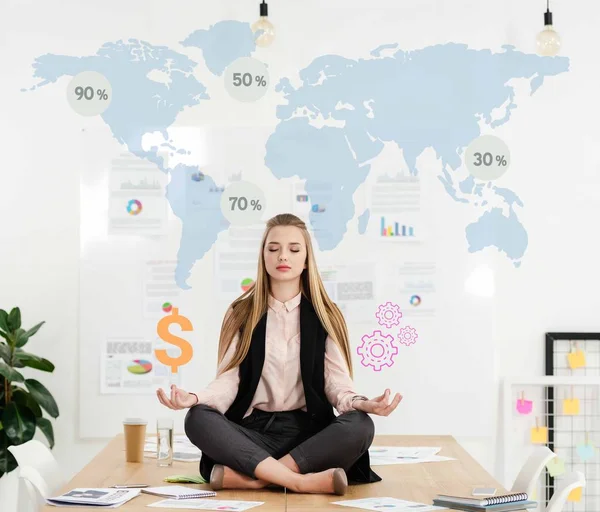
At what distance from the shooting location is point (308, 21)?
12.6 ft

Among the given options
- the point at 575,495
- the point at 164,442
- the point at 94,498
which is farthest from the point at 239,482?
the point at 575,495

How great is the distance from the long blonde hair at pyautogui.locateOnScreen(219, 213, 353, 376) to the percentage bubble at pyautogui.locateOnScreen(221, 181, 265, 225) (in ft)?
2.74

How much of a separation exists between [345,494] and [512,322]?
1.59m

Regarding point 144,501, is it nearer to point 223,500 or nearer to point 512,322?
point 223,500

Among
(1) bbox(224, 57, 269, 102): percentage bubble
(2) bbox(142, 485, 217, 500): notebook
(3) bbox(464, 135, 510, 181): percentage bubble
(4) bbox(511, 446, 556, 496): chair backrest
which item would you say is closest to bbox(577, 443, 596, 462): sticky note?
(4) bbox(511, 446, 556, 496): chair backrest

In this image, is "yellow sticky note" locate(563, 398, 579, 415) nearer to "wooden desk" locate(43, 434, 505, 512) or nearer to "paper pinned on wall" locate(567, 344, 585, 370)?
"paper pinned on wall" locate(567, 344, 585, 370)

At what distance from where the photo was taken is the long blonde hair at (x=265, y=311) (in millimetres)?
2830

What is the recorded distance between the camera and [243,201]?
3.80 metres

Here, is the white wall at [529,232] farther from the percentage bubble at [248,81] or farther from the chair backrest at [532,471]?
the chair backrest at [532,471]

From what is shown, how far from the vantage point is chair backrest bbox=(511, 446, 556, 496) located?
266 cm

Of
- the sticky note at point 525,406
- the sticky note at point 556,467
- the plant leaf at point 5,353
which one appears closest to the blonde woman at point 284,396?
the plant leaf at point 5,353

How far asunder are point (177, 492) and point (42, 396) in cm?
134

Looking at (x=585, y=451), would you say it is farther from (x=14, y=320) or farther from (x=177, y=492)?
(x=14, y=320)

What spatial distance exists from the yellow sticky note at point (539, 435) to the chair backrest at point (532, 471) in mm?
985
